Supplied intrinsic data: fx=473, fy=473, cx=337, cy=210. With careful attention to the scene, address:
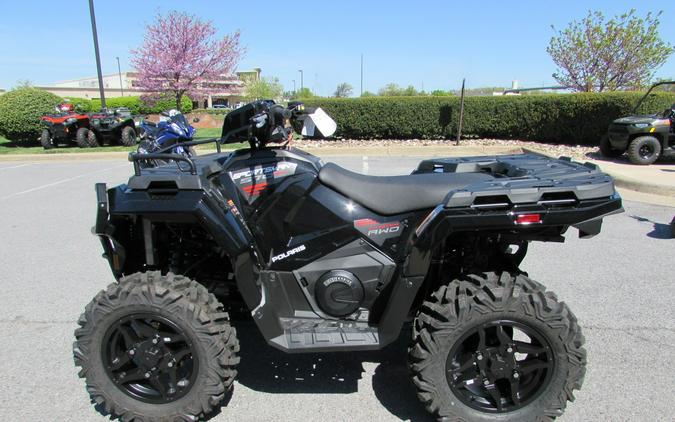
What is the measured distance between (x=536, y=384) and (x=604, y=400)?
608 millimetres

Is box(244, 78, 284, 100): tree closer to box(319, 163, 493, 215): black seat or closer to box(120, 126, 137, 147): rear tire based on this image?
box(120, 126, 137, 147): rear tire

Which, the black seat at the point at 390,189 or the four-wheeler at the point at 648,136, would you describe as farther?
the four-wheeler at the point at 648,136

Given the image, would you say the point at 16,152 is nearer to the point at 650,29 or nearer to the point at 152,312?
the point at 152,312

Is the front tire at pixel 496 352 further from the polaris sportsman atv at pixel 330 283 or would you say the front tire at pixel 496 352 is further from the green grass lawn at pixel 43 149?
the green grass lawn at pixel 43 149

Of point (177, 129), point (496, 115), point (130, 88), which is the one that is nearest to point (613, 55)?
point (496, 115)

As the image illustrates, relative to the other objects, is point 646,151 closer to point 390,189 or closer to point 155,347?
point 390,189

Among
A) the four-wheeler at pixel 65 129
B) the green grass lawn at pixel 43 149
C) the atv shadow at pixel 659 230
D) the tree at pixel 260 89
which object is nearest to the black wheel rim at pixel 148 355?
the atv shadow at pixel 659 230

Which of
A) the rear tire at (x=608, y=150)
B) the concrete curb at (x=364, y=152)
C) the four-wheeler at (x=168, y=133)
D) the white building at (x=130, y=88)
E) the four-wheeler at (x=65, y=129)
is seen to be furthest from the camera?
the white building at (x=130, y=88)

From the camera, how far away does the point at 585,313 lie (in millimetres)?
3738

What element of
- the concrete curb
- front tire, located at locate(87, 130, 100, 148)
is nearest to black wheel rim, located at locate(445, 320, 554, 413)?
the concrete curb

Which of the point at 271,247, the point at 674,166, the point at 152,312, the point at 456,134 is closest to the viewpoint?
the point at 152,312

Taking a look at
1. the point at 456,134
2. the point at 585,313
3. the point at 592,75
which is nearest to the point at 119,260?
the point at 585,313

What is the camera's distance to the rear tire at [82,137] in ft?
52.9

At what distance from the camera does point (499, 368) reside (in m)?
2.37
